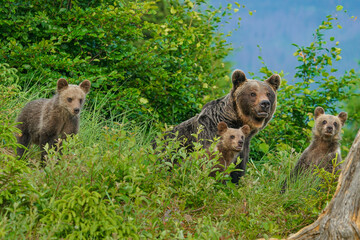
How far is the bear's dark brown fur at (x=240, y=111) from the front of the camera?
6367 mm

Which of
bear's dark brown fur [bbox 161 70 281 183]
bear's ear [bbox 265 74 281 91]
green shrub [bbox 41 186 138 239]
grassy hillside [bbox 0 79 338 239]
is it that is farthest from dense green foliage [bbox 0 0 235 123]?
green shrub [bbox 41 186 138 239]

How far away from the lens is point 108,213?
420 centimetres

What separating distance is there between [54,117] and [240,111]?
2.52 meters

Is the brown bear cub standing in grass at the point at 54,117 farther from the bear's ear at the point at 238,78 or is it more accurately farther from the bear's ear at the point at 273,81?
the bear's ear at the point at 273,81

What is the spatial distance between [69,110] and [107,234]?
10.0ft

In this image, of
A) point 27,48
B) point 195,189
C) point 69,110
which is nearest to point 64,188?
point 195,189

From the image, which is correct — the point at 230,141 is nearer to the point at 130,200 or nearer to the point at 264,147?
the point at 130,200

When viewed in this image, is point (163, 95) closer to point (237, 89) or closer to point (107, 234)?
point (237, 89)

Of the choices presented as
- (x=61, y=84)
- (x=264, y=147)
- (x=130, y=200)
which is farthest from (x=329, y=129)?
(x=61, y=84)

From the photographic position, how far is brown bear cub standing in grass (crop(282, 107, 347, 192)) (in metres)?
6.48

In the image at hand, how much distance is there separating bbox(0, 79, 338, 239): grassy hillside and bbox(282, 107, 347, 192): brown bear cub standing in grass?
1.39 feet

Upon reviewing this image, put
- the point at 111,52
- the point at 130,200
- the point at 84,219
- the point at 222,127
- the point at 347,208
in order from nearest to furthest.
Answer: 1. the point at 84,219
2. the point at 347,208
3. the point at 130,200
4. the point at 222,127
5. the point at 111,52

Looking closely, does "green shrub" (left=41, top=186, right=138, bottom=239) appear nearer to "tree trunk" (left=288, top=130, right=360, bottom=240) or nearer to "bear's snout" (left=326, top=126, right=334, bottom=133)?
"tree trunk" (left=288, top=130, right=360, bottom=240)

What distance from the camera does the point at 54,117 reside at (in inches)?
265
